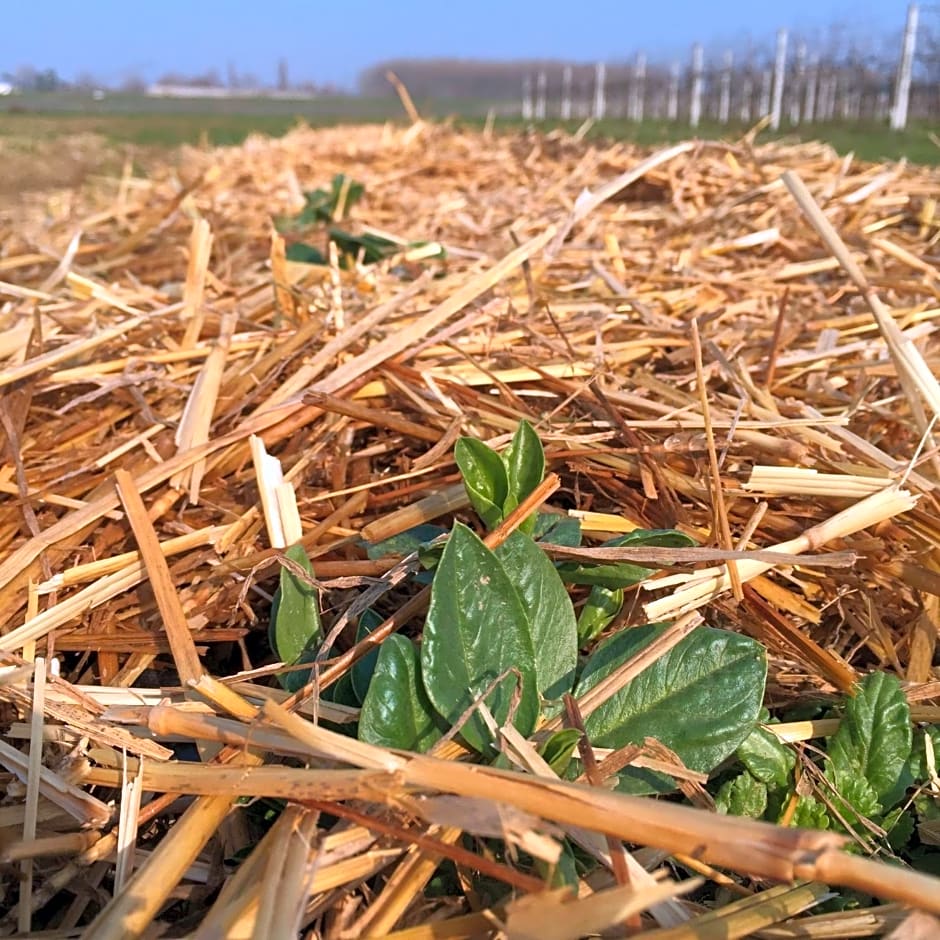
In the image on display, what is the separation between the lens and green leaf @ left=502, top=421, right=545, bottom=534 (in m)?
1.00

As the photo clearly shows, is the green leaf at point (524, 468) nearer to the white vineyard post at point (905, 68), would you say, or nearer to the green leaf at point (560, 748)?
the green leaf at point (560, 748)

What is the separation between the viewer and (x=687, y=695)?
2.75 feet

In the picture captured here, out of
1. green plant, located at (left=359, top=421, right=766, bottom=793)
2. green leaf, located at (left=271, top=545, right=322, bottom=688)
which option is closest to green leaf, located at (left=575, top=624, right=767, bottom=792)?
green plant, located at (left=359, top=421, right=766, bottom=793)

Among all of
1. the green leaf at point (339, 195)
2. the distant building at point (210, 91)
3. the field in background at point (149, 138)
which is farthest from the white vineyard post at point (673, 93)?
the distant building at point (210, 91)

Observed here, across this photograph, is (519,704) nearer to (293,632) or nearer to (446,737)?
(446,737)

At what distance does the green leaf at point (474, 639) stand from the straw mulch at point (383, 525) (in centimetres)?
6

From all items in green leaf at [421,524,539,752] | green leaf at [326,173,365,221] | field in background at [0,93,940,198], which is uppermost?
green leaf at [326,173,365,221]

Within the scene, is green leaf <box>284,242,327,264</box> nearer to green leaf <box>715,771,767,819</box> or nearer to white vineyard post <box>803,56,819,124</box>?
green leaf <box>715,771,767,819</box>

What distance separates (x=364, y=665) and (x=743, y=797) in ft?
1.33

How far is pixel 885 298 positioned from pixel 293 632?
1659 mm

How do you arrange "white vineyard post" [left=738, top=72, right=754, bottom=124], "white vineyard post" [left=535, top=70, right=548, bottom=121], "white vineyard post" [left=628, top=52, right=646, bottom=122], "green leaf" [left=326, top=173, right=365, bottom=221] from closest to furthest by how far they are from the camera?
"green leaf" [left=326, top=173, right=365, bottom=221] → "white vineyard post" [left=738, top=72, right=754, bottom=124] → "white vineyard post" [left=628, top=52, right=646, bottom=122] → "white vineyard post" [left=535, top=70, right=548, bottom=121]

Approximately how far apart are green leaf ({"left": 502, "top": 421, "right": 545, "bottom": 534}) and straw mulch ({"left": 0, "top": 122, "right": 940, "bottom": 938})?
133 millimetres

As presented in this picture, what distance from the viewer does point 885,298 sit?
6.35 ft

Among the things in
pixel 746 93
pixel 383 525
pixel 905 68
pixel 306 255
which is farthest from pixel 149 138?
pixel 383 525
